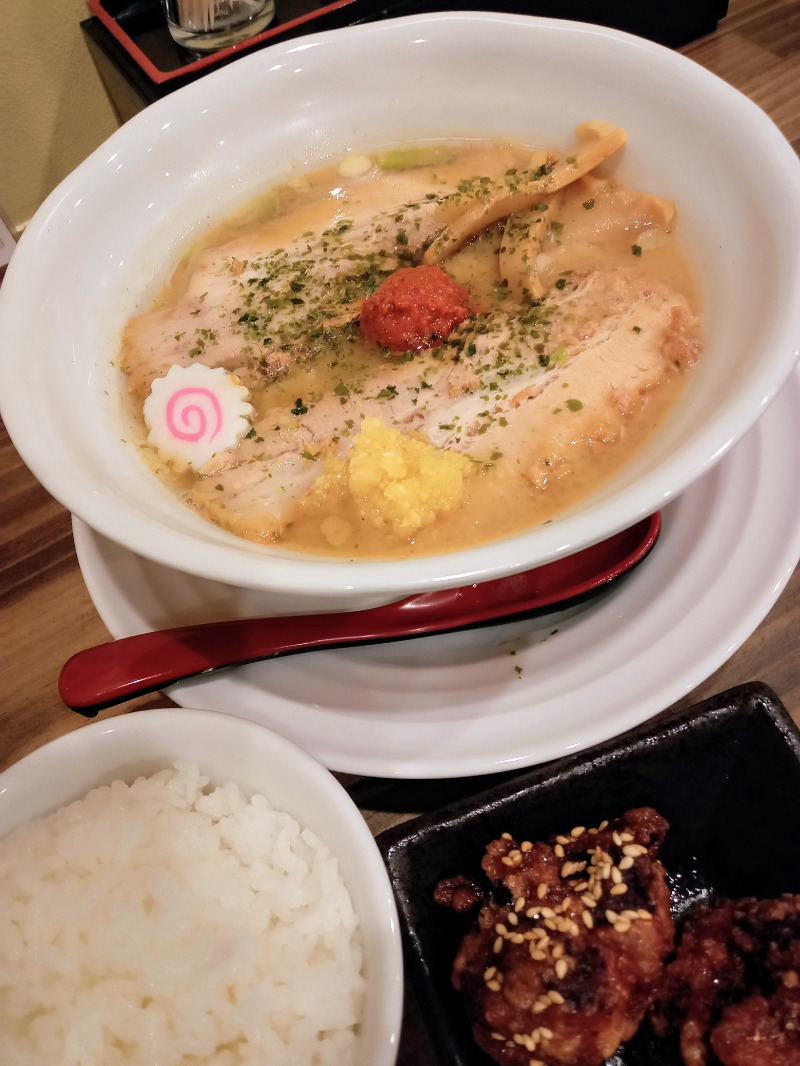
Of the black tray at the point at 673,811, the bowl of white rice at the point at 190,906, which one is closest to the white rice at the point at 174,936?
the bowl of white rice at the point at 190,906

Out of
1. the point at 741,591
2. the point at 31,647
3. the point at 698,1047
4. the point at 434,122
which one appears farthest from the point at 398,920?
the point at 434,122

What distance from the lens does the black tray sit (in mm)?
1106

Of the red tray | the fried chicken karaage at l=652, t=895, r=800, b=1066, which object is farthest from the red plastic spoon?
the red tray

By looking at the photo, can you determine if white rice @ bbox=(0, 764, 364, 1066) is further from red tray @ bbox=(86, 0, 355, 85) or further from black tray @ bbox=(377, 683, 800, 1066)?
red tray @ bbox=(86, 0, 355, 85)

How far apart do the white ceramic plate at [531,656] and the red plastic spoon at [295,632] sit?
0.17 ft

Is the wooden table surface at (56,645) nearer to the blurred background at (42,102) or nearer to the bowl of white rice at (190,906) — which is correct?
the bowl of white rice at (190,906)

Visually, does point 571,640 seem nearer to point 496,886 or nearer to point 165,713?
point 496,886

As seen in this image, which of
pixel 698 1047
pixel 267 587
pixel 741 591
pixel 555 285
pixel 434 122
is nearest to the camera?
pixel 267 587

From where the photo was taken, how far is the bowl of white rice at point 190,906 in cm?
99

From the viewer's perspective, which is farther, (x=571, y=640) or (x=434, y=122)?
(x=434, y=122)

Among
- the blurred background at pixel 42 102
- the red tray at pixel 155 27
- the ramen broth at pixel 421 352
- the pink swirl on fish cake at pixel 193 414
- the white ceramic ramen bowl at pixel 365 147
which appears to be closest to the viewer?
the white ceramic ramen bowl at pixel 365 147

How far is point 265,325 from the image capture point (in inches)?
59.6

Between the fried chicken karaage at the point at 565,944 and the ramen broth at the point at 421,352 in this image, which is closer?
the fried chicken karaage at the point at 565,944

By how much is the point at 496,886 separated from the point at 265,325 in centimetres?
107
